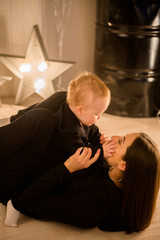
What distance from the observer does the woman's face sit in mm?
1439

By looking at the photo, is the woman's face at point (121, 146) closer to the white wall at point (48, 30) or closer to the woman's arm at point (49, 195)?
the woman's arm at point (49, 195)

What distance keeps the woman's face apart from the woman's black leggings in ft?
0.99

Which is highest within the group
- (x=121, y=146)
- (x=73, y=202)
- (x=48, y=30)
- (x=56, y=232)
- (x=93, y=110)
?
(x=48, y=30)

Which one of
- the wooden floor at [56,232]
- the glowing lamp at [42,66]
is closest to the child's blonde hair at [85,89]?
the wooden floor at [56,232]

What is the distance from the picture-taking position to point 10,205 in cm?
150

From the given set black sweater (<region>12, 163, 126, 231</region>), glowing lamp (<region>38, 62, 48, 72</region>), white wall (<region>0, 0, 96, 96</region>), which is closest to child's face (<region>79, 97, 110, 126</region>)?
black sweater (<region>12, 163, 126, 231</region>)

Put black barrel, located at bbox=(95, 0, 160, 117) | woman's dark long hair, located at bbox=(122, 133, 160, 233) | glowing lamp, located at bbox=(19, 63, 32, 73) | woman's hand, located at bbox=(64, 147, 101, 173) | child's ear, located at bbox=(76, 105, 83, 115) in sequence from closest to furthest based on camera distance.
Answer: woman's dark long hair, located at bbox=(122, 133, 160, 233)
woman's hand, located at bbox=(64, 147, 101, 173)
child's ear, located at bbox=(76, 105, 83, 115)
black barrel, located at bbox=(95, 0, 160, 117)
glowing lamp, located at bbox=(19, 63, 32, 73)

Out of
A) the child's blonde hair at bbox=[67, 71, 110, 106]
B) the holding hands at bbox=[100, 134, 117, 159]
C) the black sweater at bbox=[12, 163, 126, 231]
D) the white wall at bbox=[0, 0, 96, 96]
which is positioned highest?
the white wall at bbox=[0, 0, 96, 96]

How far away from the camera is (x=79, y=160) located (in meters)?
1.50

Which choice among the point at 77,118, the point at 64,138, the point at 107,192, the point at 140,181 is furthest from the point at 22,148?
the point at 140,181

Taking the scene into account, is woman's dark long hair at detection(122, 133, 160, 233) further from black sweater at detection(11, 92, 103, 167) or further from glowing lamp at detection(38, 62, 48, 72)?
glowing lamp at detection(38, 62, 48, 72)

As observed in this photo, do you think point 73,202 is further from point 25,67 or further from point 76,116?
point 25,67

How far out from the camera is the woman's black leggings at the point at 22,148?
1492 mm

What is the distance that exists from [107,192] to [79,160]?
0.61 ft
